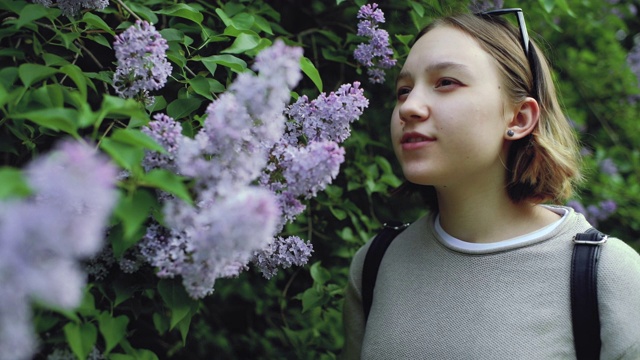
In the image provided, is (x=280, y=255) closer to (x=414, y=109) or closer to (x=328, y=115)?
(x=328, y=115)

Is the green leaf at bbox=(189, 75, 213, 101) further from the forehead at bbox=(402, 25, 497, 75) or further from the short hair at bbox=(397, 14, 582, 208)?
the short hair at bbox=(397, 14, 582, 208)

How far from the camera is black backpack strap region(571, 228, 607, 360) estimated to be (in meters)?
1.34

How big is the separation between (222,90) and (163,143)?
0.32 meters

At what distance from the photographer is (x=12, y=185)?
0.69 metres

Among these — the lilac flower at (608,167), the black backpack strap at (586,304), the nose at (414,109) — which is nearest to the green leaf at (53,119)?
the nose at (414,109)

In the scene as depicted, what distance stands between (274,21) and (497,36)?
Result: 2.44 ft

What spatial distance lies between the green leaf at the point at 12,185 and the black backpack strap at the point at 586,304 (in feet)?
3.84

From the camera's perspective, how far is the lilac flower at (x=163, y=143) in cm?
101

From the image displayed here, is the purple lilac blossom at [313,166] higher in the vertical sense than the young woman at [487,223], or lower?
higher

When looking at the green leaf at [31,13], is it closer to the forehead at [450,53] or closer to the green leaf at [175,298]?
the green leaf at [175,298]

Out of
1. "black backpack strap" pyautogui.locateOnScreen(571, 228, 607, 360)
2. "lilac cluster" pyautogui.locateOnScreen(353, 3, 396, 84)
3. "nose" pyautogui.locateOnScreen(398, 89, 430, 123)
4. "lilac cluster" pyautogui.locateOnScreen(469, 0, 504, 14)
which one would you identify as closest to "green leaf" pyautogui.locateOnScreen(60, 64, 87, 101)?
"nose" pyautogui.locateOnScreen(398, 89, 430, 123)

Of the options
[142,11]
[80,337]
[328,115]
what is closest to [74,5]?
[142,11]

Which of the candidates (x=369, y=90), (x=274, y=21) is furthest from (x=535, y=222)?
(x=274, y=21)

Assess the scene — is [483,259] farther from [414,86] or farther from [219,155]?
[219,155]
